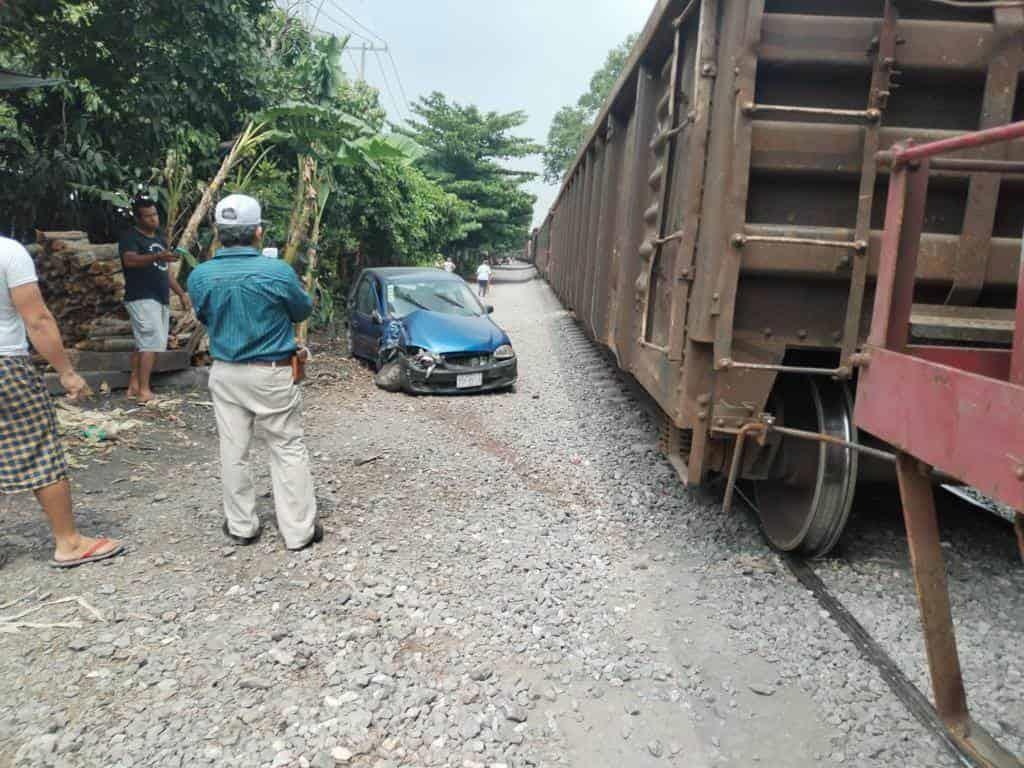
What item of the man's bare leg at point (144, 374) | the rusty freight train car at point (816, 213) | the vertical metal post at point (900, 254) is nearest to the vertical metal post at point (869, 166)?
the rusty freight train car at point (816, 213)

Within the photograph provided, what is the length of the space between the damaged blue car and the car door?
13 mm

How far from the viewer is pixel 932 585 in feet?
7.10

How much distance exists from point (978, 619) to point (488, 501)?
9.11 feet

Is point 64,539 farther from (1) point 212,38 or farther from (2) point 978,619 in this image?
(1) point 212,38

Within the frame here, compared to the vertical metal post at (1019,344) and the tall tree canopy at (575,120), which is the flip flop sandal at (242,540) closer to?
the vertical metal post at (1019,344)

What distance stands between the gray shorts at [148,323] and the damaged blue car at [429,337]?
8.70 ft

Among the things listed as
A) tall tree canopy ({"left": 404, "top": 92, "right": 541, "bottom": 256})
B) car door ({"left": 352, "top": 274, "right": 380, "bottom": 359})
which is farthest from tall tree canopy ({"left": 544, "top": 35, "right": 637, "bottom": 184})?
car door ({"left": 352, "top": 274, "right": 380, "bottom": 359})

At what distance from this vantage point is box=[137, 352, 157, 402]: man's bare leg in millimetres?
6617

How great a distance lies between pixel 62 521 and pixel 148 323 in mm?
3212

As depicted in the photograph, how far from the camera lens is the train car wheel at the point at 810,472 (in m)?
3.65

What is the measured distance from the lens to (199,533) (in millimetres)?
4121

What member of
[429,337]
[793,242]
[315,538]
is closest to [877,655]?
[793,242]

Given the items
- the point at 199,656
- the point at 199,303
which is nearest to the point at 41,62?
the point at 199,303

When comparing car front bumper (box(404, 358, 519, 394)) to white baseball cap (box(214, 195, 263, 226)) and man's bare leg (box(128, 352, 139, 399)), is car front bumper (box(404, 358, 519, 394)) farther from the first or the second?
white baseball cap (box(214, 195, 263, 226))
